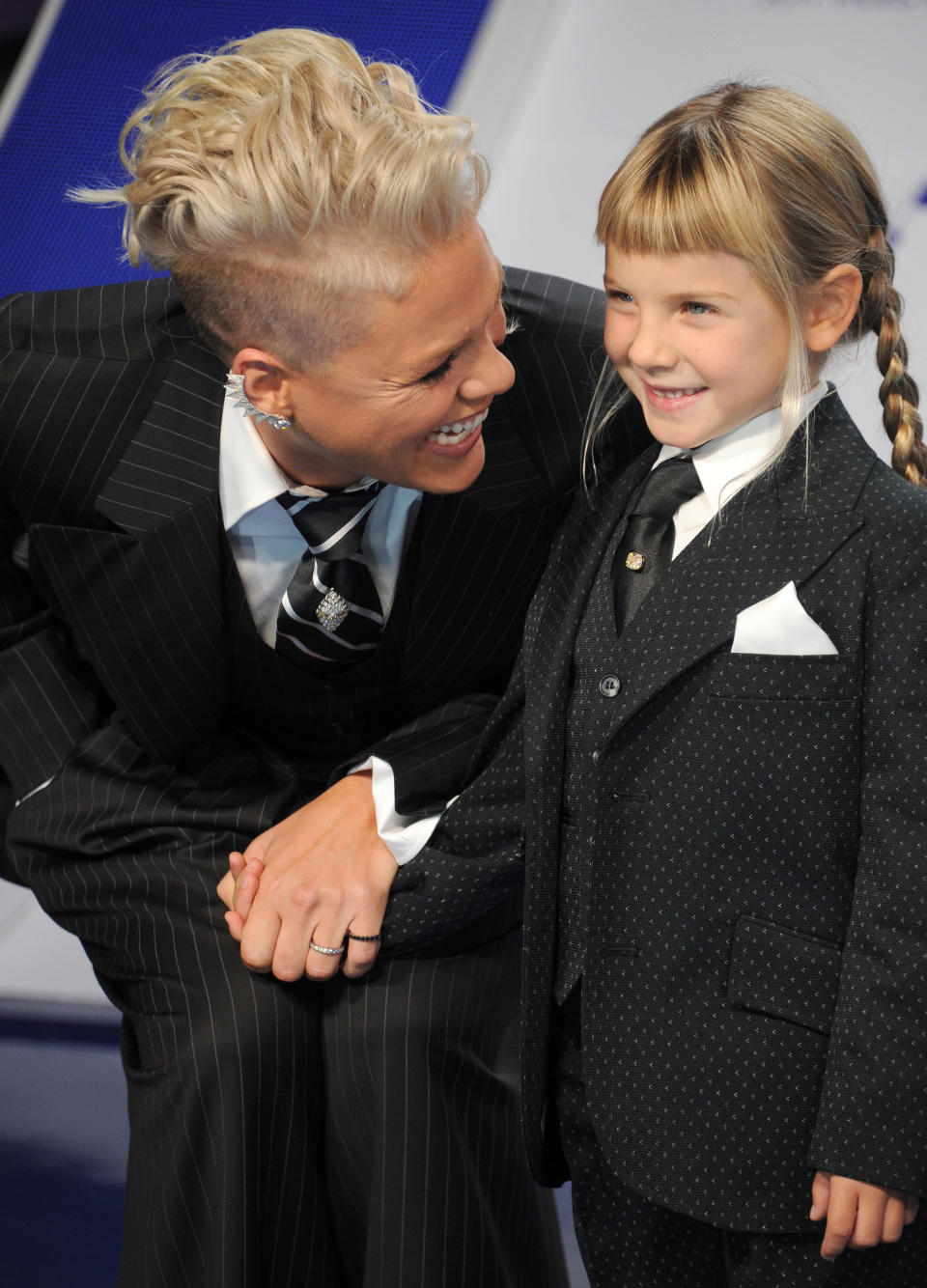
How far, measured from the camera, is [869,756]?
3.67 feet

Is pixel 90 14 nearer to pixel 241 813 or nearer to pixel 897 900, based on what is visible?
pixel 241 813

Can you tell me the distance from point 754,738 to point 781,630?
8 centimetres

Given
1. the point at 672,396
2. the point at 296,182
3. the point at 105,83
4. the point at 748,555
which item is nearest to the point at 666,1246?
the point at 748,555

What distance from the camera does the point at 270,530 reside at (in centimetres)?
149

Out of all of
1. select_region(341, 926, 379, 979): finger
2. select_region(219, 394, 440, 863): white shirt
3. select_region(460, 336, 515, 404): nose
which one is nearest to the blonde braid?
select_region(460, 336, 515, 404): nose

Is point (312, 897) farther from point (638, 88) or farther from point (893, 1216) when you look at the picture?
point (638, 88)

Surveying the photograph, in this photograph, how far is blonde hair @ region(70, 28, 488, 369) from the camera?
126 cm

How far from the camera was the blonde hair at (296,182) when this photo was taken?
1.26 m

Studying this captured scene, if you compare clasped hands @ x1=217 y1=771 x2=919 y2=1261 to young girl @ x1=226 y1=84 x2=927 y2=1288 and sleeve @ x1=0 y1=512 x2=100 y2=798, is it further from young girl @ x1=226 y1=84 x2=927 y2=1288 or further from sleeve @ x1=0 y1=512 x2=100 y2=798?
sleeve @ x1=0 y1=512 x2=100 y2=798

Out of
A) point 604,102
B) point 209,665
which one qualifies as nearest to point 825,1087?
point 209,665

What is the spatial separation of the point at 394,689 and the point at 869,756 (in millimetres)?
566

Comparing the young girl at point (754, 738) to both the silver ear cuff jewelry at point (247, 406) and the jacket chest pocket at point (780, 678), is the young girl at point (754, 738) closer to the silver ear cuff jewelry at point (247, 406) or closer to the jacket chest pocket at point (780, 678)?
the jacket chest pocket at point (780, 678)

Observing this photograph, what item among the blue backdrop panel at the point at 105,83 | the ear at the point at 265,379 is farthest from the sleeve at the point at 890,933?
the blue backdrop panel at the point at 105,83

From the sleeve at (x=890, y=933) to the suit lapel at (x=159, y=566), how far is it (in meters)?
0.65
